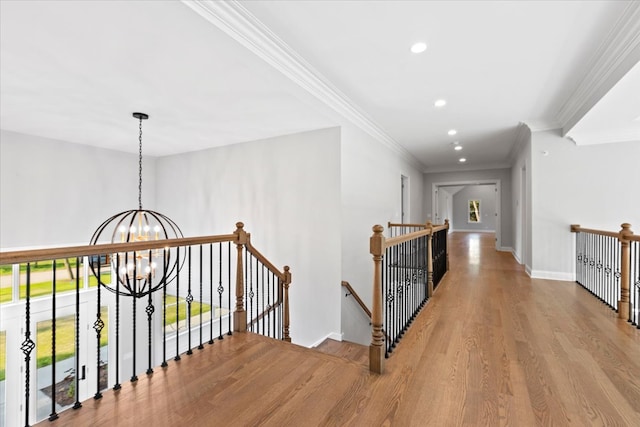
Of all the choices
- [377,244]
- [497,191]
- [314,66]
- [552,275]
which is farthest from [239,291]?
[497,191]

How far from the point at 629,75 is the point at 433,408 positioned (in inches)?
140

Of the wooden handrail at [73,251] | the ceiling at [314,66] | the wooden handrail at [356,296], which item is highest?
the ceiling at [314,66]

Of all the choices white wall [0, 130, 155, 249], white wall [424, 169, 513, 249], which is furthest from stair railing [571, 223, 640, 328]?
white wall [0, 130, 155, 249]

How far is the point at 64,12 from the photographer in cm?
207

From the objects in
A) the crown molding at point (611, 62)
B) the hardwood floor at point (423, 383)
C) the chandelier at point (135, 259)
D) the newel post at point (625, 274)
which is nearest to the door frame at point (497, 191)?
the crown molding at point (611, 62)

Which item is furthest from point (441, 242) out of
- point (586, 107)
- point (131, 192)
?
point (131, 192)

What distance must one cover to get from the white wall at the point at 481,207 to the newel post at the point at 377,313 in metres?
15.1

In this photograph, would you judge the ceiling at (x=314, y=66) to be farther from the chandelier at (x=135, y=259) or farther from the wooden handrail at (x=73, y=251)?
the wooden handrail at (x=73, y=251)

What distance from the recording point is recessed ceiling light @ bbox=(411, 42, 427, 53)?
106 inches

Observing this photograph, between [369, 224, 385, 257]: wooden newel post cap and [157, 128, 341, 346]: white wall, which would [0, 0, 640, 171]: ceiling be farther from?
[369, 224, 385, 257]: wooden newel post cap

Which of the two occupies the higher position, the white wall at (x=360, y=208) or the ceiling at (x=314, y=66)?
A: the ceiling at (x=314, y=66)

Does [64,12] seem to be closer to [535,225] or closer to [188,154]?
[188,154]

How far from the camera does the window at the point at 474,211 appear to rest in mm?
15938

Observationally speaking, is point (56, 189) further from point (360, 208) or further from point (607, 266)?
point (607, 266)
